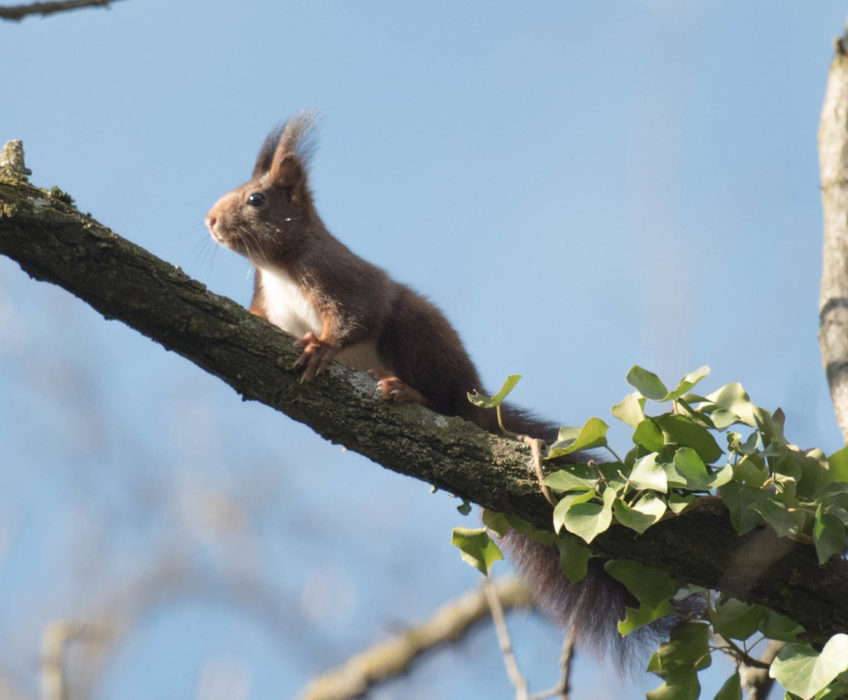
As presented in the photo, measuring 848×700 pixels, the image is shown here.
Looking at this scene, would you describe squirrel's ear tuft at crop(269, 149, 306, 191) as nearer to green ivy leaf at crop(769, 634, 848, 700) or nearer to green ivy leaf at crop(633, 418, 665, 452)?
green ivy leaf at crop(633, 418, 665, 452)

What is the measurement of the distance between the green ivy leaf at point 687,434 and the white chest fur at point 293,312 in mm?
1306

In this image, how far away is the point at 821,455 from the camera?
7.77 feet

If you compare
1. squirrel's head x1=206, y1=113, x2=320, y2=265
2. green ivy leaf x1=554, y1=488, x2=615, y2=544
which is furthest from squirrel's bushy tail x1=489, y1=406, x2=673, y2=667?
Answer: squirrel's head x1=206, y1=113, x2=320, y2=265

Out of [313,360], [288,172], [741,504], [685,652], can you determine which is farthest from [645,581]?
[288,172]

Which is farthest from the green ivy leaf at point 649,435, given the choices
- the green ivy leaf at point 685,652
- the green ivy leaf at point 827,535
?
the green ivy leaf at point 685,652

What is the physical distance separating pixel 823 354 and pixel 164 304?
7.47 ft

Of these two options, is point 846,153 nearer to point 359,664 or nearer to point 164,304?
point 164,304

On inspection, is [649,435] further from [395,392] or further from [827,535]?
[395,392]

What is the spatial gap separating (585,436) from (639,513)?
22 cm

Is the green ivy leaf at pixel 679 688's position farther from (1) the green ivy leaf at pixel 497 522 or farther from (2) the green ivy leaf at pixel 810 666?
(1) the green ivy leaf at pixel 497 522

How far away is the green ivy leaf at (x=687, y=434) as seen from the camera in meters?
2.34

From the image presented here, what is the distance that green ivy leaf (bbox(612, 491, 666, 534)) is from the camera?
2.20m

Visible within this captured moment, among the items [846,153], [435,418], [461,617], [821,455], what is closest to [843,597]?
[821,455]

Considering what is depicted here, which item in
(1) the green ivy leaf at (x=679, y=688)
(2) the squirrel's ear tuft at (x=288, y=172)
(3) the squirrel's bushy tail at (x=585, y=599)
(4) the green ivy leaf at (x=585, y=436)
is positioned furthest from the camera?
(2) the squirrel's ear tuft at (x=288, y=172)
